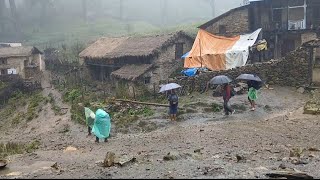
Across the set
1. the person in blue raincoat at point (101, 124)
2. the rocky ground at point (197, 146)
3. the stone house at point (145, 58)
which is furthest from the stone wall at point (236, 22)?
the person in blue raincoat at point (101, 124)

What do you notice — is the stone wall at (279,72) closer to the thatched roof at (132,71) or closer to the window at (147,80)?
the thatched roof at (132,71)

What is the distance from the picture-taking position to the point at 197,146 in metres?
13.7

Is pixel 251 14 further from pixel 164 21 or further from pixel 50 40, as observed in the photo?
pixel 164 21

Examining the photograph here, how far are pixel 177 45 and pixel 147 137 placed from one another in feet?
53.9

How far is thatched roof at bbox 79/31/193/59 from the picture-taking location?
30125 mm

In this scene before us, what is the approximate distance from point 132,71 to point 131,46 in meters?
3.81

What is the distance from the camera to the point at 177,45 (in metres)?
31.7

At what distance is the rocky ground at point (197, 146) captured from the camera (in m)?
10.2

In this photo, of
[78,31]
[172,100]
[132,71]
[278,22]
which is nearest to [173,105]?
[172,100]

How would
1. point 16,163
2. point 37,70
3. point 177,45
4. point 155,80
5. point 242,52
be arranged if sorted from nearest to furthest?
point 16,163, point 242,52, point 155,80, point 177,45, point 37,70

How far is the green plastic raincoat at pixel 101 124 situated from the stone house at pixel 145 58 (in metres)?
11.4

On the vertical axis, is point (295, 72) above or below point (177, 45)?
below

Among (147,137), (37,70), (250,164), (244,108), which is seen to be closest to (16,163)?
(147,137)

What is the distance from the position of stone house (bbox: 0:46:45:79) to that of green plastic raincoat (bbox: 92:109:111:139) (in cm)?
2746
